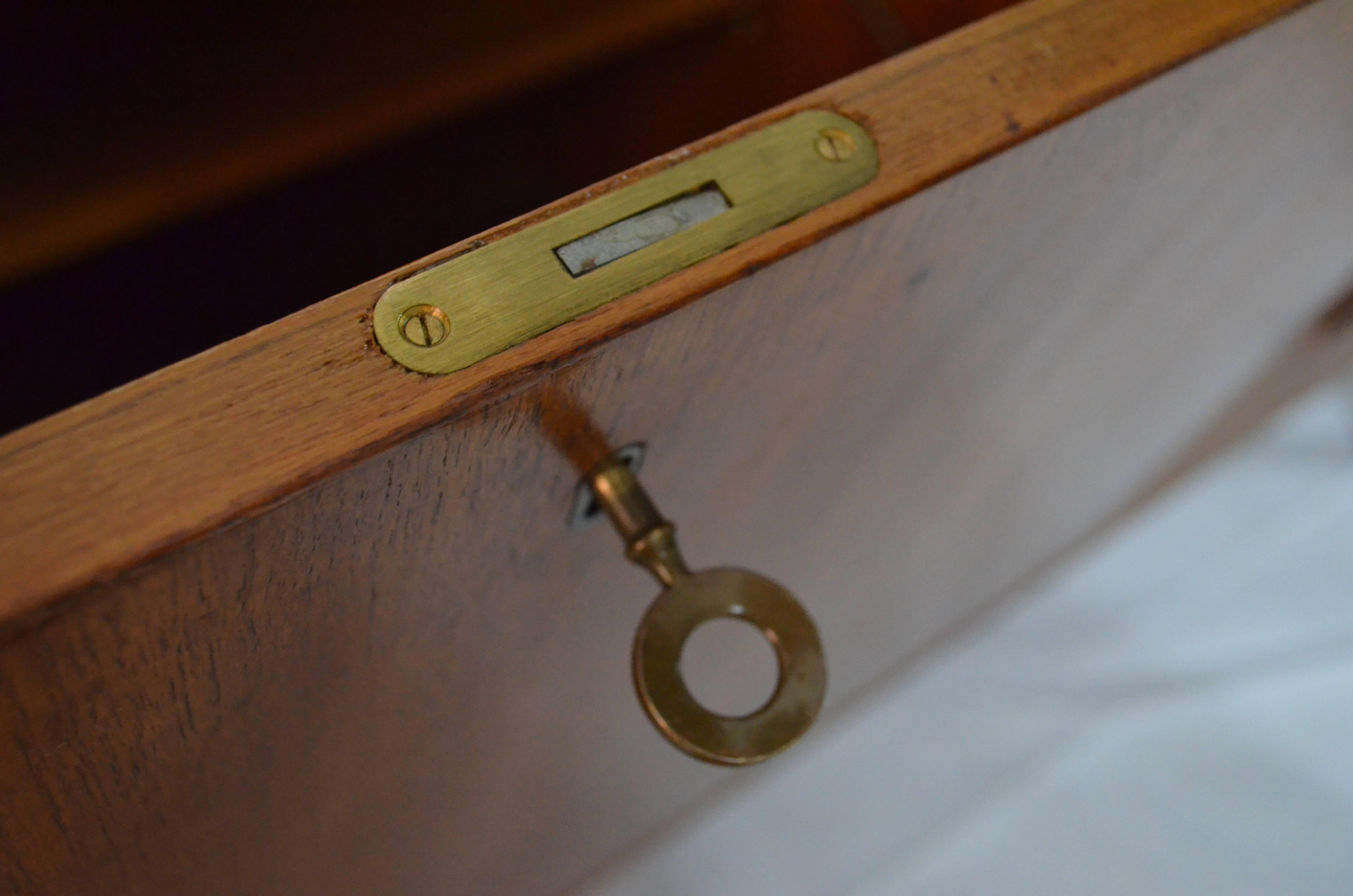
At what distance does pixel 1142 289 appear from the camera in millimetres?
445

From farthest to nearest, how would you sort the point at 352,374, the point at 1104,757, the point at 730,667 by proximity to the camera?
the point at 1104,757 < the point at 730,667 < the point at 352,374

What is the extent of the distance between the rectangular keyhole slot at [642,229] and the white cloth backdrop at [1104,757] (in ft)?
1.75

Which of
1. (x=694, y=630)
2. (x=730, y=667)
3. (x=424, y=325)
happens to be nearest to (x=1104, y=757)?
(x=730, y=667)

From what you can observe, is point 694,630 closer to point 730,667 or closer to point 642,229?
point 642,229

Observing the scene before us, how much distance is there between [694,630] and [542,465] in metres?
0.06

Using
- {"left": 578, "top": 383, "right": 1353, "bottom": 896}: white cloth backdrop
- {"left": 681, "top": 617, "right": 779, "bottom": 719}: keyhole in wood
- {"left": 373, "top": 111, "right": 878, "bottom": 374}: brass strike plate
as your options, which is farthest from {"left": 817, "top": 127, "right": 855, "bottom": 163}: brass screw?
{"left": 578, "top": 383, "right": 1353, "bottom": 896}: white cloth backdrop

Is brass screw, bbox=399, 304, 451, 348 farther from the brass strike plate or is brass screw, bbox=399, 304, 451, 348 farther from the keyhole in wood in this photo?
the keyhole in wood

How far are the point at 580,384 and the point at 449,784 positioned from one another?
221 millimetres

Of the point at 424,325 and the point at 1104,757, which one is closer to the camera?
the point at 424,325

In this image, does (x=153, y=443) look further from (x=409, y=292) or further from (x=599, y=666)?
(x=599, y=666)

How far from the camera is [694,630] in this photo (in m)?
0.28

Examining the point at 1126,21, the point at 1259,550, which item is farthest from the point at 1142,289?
the point at 1259,550

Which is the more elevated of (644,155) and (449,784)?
(644,155)

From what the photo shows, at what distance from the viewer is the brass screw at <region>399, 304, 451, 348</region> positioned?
0.72 ft
